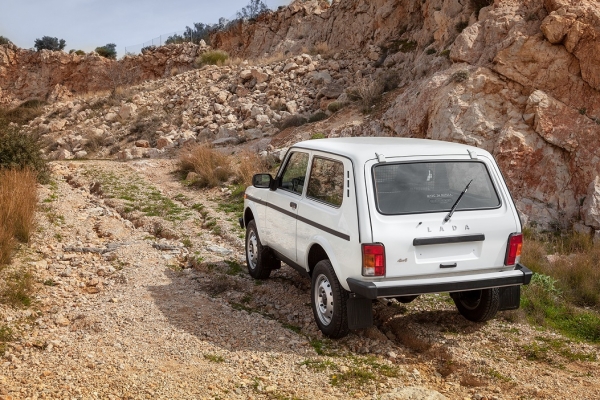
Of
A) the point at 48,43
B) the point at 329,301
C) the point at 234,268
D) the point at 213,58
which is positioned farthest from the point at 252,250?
the point at 48,43

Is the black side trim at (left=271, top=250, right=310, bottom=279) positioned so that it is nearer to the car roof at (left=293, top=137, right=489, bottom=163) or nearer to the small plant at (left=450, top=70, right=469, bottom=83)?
the car roof at (left=293, top=137, right=489, bottom=163)

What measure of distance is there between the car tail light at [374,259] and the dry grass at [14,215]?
4.97m

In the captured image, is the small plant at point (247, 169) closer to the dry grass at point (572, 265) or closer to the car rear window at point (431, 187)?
the dry grass at point (572, 265)

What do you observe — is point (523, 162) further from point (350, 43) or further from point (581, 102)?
point (350, 43)

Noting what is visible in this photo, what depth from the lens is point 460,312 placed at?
257 inches

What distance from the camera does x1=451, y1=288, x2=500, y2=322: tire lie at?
19.8 feet

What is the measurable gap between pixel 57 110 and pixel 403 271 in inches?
1319

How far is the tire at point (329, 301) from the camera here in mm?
5512

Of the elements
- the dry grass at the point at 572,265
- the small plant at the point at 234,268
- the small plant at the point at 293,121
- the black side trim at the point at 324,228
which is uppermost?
the small plant at the point at 293,121

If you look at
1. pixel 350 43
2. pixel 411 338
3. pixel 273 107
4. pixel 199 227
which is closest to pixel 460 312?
pixel 411 338

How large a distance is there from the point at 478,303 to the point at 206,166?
10.5 meters

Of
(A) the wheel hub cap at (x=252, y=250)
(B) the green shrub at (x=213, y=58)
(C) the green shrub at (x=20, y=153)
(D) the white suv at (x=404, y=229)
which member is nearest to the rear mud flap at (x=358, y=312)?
(D) the white suv at (x=404, y=229)

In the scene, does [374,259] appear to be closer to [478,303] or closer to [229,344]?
[229,344]

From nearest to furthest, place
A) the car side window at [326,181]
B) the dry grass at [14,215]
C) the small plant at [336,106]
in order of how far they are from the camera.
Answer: the car side window at [326,181]
the dry grass at [14,215]
the small plant at [336,106]
